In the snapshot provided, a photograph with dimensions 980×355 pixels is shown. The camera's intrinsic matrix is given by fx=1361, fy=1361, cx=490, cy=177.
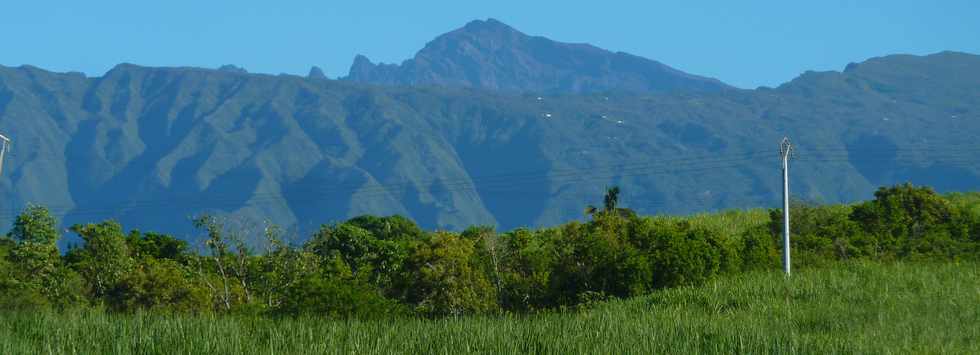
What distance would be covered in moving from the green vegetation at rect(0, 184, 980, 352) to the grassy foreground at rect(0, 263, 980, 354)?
11cm

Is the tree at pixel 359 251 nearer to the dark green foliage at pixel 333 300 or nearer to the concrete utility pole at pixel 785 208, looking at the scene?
the dark green foliage at pixel 333 300

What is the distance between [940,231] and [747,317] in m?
35.4

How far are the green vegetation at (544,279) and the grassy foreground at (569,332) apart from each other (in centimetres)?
11

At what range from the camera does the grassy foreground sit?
19391mm

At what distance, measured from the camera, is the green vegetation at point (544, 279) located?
2338 cm

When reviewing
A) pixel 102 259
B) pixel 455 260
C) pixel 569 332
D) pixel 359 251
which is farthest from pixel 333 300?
pixel 359 251

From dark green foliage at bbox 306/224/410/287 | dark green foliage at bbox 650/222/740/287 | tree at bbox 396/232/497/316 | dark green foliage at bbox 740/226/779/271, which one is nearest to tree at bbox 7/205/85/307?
dark green foliage at bbox 306/224/410/287

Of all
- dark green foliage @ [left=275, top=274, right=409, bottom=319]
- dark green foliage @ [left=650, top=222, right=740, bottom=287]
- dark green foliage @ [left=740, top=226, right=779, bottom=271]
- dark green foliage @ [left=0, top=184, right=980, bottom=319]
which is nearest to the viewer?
dark green foliage @ [left=275, top=274, right=409, bottom=319]

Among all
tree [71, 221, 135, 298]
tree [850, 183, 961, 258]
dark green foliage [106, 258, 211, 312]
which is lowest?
dark green foliage [106, 258, 211, 312]

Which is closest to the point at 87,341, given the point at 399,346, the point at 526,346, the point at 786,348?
the point at 399,346

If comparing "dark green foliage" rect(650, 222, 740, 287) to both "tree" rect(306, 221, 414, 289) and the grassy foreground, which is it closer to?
the grassy foreground

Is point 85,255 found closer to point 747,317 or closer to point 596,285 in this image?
point 596,285

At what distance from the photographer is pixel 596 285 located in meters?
47.9

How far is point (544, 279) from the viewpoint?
5172cm
